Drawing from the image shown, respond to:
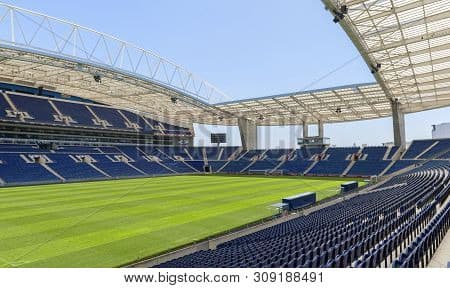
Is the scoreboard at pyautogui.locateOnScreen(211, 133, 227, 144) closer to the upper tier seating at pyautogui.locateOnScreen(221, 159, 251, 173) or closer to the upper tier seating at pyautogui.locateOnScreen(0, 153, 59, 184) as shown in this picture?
the upper tier seating at pyautogui.locateOnScreen(221, 159, 251, 173)

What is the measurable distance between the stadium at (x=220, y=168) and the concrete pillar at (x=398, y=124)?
211 mm

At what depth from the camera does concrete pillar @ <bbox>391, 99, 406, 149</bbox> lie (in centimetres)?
4734

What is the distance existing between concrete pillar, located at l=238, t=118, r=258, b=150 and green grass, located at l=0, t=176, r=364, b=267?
37.4 meters

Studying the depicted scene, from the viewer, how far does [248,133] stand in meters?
69.6

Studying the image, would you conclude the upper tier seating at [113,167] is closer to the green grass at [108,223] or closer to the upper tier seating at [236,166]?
the upper tier seating at [236,166]

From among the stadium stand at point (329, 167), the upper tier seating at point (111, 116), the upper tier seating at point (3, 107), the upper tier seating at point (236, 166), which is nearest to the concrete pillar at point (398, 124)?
the stadium stand at point (329, 167)

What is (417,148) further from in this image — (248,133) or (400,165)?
(248,133)

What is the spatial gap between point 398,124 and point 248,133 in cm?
2826

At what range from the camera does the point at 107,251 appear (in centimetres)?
1357

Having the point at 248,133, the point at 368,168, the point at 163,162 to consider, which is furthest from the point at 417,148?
the point at 163,162

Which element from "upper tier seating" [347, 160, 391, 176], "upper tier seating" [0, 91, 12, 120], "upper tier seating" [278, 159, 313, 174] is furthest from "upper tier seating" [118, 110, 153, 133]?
"upper tier seating" [347, 160, 391, 176]
